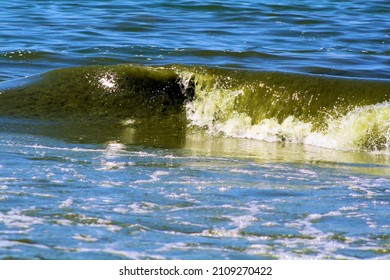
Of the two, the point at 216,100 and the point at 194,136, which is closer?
the point at 194,136

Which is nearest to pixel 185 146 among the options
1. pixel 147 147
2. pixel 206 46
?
pixel 147 147

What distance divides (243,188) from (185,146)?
2.08 m

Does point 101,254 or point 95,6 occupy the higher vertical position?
→ point 95,6

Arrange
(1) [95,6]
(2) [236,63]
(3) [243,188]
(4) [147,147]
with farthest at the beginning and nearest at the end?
(1) [95,6], (2) [236,63], (4) [147,147], (3) [243,188]

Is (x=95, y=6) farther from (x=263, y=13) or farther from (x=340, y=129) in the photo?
(x=340, y=129)

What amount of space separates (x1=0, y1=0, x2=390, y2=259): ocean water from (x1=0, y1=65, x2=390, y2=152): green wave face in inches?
0.6

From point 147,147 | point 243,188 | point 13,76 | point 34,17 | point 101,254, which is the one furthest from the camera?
point 34,17

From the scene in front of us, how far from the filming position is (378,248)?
4492mm

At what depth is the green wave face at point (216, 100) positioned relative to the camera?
27.8 ft

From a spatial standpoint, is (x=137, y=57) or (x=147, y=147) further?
(x=137, y=57)

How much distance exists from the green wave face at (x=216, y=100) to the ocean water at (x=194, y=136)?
0.02m

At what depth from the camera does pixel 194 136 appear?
8.44m

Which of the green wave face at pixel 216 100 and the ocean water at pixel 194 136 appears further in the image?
the green wave face at pixel 216 100

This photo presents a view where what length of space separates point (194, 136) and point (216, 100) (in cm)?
76
